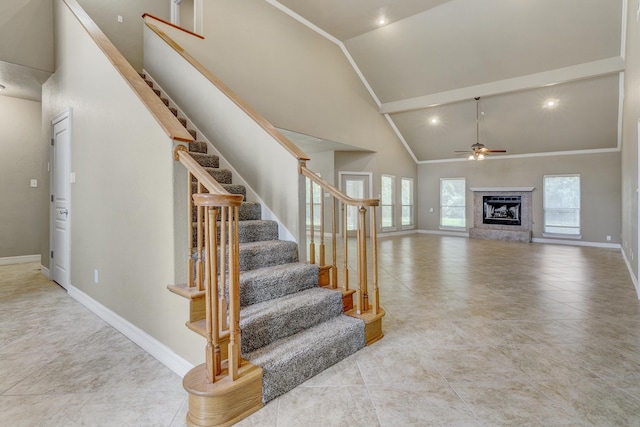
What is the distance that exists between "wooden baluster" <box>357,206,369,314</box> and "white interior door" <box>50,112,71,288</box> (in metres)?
3.36

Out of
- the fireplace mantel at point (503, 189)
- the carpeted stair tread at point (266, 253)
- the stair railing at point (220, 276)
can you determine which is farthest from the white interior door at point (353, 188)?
the stair railing at point (220, 276)

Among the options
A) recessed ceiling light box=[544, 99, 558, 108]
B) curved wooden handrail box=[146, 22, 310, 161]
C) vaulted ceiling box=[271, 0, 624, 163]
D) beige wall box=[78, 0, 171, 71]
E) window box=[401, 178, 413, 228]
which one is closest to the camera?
curved wooden handrail box=[146, 22, 310, 161]

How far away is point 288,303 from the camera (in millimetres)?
2332

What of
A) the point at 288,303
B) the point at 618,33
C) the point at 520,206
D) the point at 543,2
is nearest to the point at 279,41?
the point at 543,2

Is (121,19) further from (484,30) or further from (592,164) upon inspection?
(592,164)

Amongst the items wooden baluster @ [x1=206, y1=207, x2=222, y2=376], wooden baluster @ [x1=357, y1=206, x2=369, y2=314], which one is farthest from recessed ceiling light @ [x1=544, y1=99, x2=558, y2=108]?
wooden baluster @ [x1=206, y1=207, x2=222, y2=376]

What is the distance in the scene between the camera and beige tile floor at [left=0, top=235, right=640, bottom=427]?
1.72 metres

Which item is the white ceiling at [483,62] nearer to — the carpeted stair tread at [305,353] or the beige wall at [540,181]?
the beige wall at [540,181]

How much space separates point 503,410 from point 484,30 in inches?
277

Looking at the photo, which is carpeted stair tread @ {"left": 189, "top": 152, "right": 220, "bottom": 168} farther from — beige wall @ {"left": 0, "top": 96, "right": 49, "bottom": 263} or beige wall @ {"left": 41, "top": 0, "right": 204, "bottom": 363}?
beige wall @ {"left": 0, "top": 96, "right": 49, "bottom": 263}

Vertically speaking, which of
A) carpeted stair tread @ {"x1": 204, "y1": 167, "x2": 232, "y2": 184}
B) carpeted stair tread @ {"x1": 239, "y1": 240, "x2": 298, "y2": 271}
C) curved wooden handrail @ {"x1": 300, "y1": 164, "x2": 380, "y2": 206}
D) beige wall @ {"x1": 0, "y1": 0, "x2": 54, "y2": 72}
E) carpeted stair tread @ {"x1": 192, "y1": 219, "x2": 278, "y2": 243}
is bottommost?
carpeted stair tread @ {"x1": 239, "y1": 240, "x2": 298, "y2": 271}

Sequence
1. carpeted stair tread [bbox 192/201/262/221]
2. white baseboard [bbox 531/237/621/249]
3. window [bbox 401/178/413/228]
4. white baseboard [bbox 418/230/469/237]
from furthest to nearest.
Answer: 1. window [bbox 401/178/413/228]
2. white baseboard [bbox 418/230/469/237]
3. white baseboard [bbox 531/237/621/249]
4. carpeted stair tread [bbox 192/201/262/221]

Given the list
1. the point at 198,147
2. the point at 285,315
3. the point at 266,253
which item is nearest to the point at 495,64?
the point at 198,147

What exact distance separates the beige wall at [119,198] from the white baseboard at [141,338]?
0.05 m
